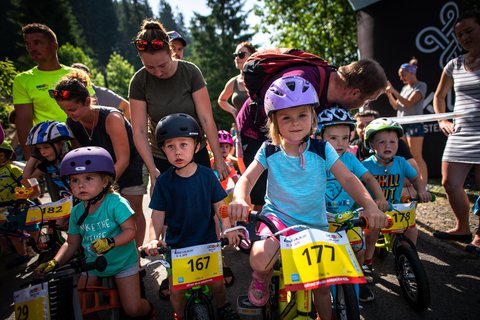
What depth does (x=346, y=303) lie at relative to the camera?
6.31 feet

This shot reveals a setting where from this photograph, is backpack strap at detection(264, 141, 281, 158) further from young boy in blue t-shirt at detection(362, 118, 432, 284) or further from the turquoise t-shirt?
the turquoise t-shirt

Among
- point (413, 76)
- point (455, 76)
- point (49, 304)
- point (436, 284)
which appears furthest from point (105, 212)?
point (413, 76)

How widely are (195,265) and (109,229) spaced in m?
0.98

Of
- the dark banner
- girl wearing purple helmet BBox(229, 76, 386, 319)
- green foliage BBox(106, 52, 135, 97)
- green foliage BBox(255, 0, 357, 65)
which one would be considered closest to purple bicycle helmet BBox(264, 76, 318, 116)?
girl wearing purple helmet BBox(229, 76, 386, 319)

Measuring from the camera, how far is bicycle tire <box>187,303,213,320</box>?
2.34 metres

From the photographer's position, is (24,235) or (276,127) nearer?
(276,127)

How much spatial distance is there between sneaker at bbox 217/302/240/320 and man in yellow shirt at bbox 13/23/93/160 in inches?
121

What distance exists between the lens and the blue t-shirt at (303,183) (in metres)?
2.32

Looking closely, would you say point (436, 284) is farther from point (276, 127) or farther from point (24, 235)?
point (24, 235)

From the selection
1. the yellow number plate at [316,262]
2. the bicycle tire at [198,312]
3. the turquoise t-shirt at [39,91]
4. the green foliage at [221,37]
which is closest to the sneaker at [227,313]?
the bicycle tire at [198,312]

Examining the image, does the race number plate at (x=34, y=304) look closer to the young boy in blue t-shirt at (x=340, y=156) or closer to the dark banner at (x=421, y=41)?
the young boy in blue t-shirt at (x=340, y=156)

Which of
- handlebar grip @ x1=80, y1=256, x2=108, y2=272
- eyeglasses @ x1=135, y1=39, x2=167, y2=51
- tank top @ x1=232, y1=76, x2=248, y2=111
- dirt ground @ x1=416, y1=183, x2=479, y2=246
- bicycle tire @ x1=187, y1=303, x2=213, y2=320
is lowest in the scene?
dirt ground @ x1=416, y1=183, x2=479, y2=246

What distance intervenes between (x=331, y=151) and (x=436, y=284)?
218cm

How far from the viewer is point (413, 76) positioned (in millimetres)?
5969
